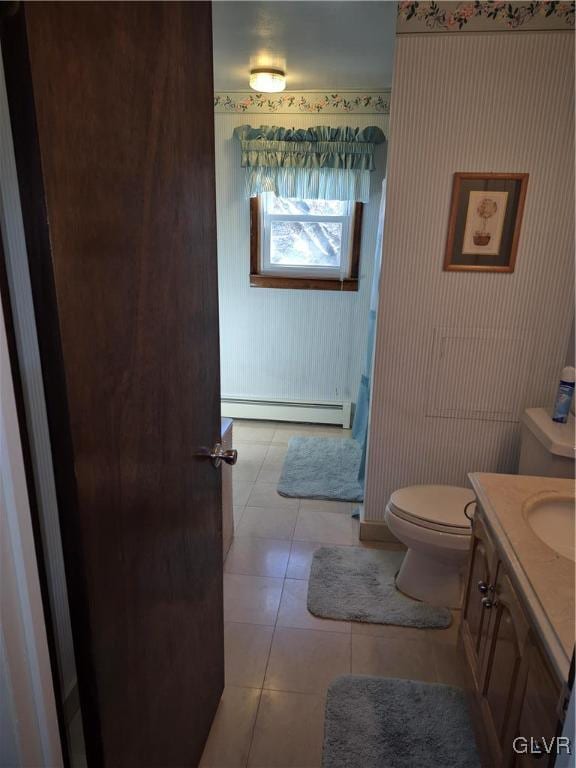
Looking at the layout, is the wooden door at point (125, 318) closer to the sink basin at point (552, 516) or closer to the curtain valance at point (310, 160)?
the sink basin at point (552, 516)

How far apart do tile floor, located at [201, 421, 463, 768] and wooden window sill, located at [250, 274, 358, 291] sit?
69.6 inches

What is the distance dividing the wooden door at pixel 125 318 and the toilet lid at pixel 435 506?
1.03m

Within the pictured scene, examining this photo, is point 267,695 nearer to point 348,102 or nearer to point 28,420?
point 28,420

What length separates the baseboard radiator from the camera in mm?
3963

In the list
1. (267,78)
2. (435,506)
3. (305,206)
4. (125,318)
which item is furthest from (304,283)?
(125,318)

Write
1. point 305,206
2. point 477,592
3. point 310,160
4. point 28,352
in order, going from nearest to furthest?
point 28,352, point 477,592, point 310,160, point 305,206

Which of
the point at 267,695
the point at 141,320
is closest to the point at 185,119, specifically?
the point at 141,320

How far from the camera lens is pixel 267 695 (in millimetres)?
1627

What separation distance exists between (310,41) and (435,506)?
7.77ft

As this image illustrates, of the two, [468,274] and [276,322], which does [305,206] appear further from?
[468,274]

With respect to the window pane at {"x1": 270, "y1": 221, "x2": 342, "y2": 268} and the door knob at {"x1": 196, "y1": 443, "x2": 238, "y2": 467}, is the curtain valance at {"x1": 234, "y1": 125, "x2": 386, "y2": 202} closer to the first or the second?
the window pane at {"x1": 270, "y1": 221, "x2": 342, "y2": 268}

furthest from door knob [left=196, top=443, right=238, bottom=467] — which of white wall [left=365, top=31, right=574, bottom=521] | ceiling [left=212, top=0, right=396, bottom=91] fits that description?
ceiling [left=212, top=0, right=396, bottom=91]

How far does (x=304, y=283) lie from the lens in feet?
12.1

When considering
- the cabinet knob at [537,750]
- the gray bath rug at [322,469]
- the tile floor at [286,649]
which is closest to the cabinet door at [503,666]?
the cabinet knob at [537,750]
